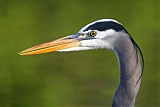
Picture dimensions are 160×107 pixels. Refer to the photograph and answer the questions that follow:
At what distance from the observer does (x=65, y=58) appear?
5.51 m

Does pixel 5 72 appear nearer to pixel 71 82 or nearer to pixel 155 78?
pixel 71 82

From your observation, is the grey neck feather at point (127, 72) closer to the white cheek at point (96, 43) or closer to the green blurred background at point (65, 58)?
the white cheek at point (96, 43)

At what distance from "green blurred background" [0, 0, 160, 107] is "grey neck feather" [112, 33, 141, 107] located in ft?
4.68

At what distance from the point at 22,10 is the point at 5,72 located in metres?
1.19

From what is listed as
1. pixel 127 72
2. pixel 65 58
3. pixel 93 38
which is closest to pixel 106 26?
pixel 93 38

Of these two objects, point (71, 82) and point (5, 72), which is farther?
point (5, 72)

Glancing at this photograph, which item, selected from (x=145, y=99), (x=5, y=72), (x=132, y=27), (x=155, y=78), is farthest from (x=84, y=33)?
(x=132, y=27)

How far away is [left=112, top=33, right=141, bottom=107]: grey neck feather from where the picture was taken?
10.2ft

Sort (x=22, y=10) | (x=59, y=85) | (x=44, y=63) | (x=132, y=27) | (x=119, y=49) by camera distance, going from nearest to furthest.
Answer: (x=119, y=49) → (x=59, y=85) → (x=44, y=63) → (x=132, y=27) → (x=22, y=10)

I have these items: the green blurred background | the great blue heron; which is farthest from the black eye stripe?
the green blurred background

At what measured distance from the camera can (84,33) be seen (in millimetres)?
3193

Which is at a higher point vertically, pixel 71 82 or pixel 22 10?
pixel 22 10

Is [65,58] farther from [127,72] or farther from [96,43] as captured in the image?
[127,72]

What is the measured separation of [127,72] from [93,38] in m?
0.25
